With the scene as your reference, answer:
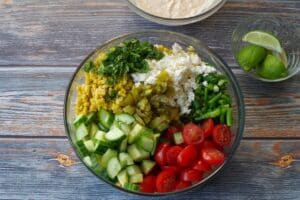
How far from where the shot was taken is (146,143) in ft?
5.00

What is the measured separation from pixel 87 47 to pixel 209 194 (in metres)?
0.67

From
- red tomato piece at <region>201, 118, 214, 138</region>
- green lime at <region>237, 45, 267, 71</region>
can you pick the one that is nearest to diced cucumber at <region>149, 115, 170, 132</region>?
red tomato piece at <region>201, 118, 214, 138</region>

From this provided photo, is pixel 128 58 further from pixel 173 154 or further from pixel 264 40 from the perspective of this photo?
pixel 264 40

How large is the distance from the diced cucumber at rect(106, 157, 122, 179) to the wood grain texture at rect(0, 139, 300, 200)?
0.54 feet

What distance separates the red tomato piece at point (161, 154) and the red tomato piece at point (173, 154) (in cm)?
1

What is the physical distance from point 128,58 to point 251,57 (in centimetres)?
44

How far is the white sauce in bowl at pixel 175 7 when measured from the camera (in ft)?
6.08

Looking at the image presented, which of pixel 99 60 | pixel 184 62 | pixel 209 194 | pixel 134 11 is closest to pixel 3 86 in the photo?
pixel 99 60

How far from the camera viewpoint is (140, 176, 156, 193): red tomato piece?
5.10 ft

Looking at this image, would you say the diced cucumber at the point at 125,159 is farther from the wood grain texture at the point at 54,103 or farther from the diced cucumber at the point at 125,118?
the wood grain texture at the point at 54,103

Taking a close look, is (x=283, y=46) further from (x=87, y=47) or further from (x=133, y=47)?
(x=87, y=47)

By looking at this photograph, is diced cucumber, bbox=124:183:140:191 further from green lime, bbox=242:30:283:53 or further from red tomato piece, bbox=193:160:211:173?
green lime, bbox=242:30:283:53

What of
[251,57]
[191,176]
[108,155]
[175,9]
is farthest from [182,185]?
[175,9]

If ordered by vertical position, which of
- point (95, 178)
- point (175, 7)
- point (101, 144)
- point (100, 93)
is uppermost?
point (175, 7)
